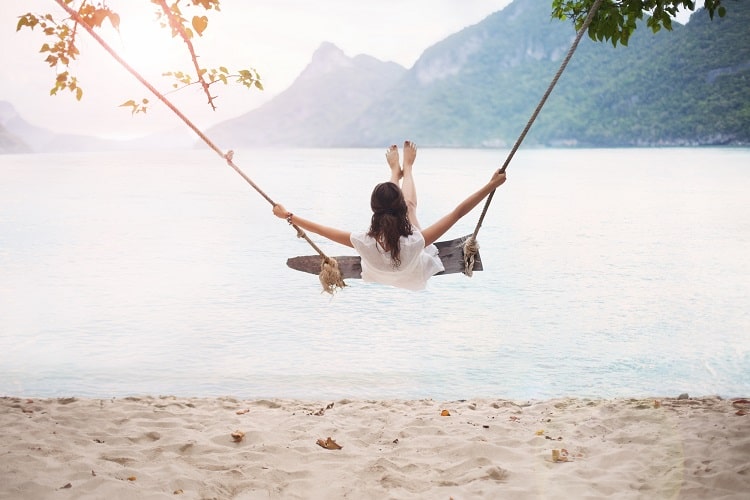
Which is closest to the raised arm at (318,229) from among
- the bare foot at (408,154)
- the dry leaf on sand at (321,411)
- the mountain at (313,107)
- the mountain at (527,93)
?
the bare foot at (408,154)

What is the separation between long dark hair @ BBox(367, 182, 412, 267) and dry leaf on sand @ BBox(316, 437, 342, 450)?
97cm

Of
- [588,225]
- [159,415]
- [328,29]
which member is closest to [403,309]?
[159,415]

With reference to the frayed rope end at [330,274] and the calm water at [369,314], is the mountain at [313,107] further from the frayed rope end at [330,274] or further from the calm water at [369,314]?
the frayed rope end at [330,274]

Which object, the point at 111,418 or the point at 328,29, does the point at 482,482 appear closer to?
the point at 111,418

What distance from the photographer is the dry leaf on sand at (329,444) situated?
10.8 feet

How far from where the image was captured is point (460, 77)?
97125mm

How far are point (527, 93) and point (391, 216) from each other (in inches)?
3360

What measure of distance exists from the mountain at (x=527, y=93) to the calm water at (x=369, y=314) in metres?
27.0

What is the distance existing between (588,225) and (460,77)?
81865 mm

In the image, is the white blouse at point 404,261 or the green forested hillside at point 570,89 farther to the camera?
the green forested hillside at point 570,89

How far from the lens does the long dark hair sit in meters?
3.08

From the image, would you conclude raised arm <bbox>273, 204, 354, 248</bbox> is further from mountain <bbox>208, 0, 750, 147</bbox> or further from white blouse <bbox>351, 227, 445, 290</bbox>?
mountain <bbox>208, 0, 750, 147</bbox>

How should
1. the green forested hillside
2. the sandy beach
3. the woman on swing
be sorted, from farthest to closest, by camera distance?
the green forested hillside
the woman on swing
the sandy beach

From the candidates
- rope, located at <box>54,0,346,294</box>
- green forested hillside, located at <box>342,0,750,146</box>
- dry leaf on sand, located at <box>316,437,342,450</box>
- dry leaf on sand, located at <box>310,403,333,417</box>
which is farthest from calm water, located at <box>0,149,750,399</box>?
green forested hillside, located at <box>342,0,750,146</box>
